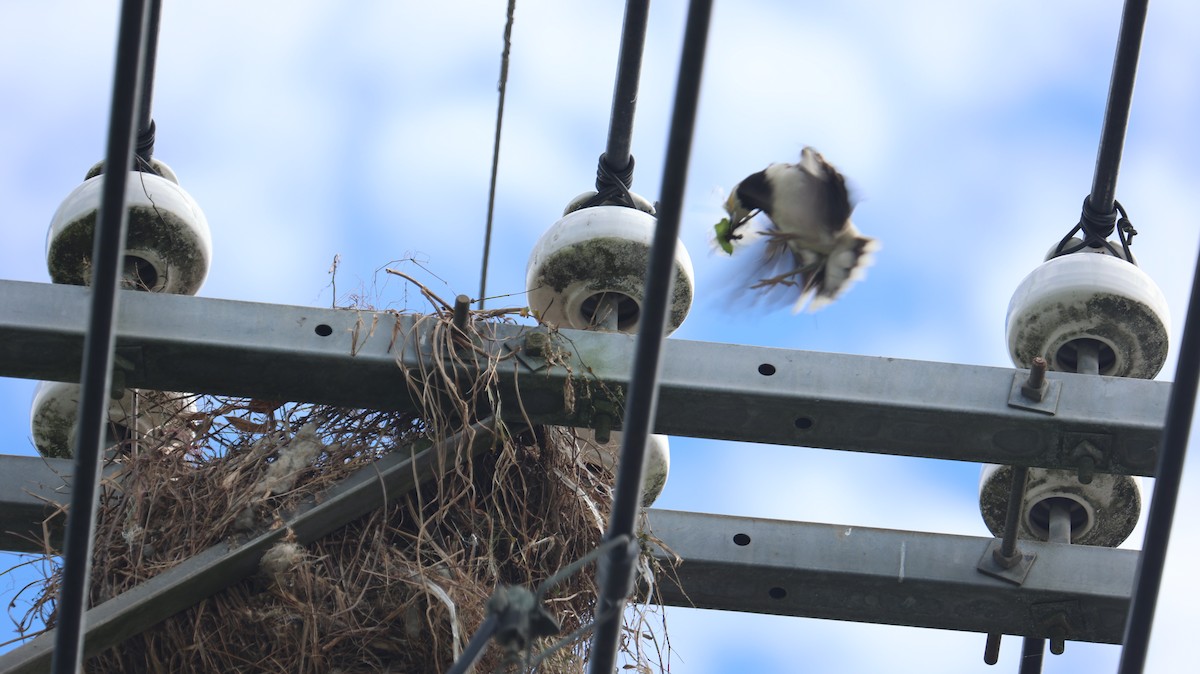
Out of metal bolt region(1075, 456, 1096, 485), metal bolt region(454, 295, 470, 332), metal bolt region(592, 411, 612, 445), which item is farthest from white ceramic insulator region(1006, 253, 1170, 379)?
metal bolt region(454, 295, 470, 332)

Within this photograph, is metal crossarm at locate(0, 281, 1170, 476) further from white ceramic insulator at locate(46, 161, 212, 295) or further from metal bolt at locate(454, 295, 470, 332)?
white ceramic insulator at locate(46, 161, 212, 295)

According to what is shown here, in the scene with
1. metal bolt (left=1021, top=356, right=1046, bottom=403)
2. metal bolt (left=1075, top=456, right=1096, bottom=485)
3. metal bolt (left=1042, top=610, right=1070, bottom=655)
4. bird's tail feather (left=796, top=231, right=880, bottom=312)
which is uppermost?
bird's tail feather (left=796, top=231, right=880, bottom=312)

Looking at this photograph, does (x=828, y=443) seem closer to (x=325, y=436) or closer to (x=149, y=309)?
(x=325, y=436)

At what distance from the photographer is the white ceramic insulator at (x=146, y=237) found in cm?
476

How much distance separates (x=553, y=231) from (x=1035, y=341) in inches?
47.7

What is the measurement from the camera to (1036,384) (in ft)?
13.7

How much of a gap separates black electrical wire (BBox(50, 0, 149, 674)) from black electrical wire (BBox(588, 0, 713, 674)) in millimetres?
913

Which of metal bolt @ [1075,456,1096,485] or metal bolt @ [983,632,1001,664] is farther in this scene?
metal bolt @ [983,632,1001,664]

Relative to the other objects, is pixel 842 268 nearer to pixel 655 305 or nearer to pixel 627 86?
pixel 627 86

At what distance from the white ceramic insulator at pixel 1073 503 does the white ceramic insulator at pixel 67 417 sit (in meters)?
2.15

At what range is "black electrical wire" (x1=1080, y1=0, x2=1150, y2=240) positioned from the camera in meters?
4.82

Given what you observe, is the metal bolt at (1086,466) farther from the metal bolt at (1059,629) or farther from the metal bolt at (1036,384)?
the metal bolt at (1059,629)

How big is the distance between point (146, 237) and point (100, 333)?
4.93 feet

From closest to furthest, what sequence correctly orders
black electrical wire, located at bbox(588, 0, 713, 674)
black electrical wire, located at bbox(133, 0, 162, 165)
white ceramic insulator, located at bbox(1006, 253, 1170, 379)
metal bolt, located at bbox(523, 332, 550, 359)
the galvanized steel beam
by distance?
black electrical wire, located at bbox(588, 0, 713, 674)
metal bolt, located at bbox(523, 332, 550, 359)
white ceramic insulator, located at bbox(1006, 253, 1170, 379)
the galvanized steel beam
black electrical wire, located at bbox(133, 0, 162, 165)
